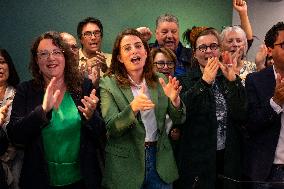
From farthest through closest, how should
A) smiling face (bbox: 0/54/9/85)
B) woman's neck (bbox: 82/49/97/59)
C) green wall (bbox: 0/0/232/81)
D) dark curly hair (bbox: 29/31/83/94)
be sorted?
green wall (bbox: 0/0/232/81) → woman's neck (bbox: 82/49/97/59) → smiling face (bbox: 0/54/9/85) → dark curly hair (bbox: 29/31/83/94)

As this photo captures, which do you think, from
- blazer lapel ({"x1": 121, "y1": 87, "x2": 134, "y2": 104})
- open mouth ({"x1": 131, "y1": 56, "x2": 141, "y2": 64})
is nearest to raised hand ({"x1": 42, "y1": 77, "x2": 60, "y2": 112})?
blazer lapel ({"x1": 121, "y1": 87, "x2": 134, "y2": 104})

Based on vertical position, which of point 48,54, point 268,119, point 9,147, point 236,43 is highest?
point 236,43

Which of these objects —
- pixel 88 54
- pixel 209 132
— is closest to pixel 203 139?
pixel 209 132

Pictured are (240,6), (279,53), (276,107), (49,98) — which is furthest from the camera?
(240,6)

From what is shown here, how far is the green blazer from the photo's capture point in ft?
6.82

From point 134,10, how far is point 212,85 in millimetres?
1977

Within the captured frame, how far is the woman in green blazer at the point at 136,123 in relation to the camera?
208 centimetres

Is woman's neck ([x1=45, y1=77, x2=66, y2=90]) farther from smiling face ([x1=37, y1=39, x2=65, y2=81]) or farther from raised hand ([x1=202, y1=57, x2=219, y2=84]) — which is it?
raised hand ([x1=202, y1=57, x2=219, y2=84])

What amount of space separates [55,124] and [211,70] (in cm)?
91

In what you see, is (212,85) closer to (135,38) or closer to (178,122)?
(178,122)

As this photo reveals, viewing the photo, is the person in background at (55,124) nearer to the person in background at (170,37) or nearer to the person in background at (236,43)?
the person in background at (170,37)

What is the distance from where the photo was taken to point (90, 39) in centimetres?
302

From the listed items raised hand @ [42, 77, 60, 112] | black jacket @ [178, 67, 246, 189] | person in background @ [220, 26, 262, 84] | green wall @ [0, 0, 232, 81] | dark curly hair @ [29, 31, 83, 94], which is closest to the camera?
raised hand @ [42, 77, 60, 112]

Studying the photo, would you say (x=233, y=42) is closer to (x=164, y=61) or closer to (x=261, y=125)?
(x=164, y=61)
